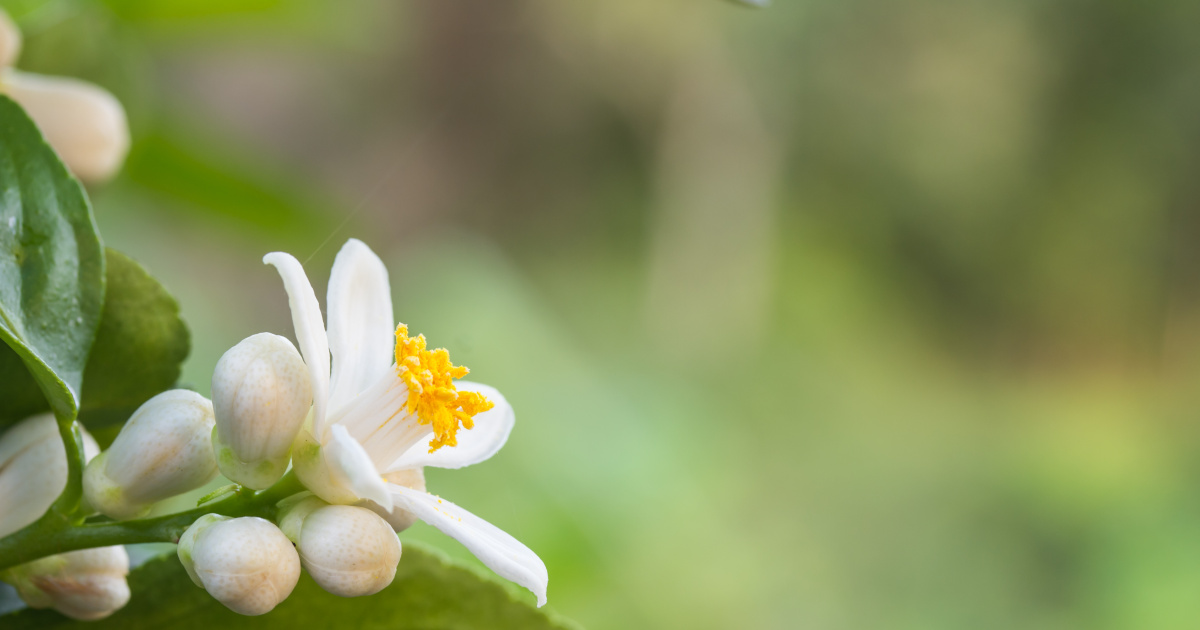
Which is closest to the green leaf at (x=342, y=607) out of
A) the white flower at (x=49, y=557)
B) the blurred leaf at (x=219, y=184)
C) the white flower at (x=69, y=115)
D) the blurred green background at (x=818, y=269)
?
the white flower at (x=49, y=557)

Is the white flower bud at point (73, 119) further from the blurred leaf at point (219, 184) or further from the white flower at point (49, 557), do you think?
the blurred leaf at point (219, 184)

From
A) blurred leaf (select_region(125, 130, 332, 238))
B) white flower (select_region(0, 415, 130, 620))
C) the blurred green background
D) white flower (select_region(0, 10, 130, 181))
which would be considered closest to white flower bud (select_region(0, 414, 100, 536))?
white flower (select_region(0, 415, 130, 620))

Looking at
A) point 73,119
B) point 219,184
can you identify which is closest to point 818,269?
point 219,184

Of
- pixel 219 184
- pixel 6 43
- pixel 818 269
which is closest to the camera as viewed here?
pixel 6 43

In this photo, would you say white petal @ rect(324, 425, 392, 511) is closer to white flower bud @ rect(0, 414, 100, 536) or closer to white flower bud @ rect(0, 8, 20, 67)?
white flower bud @ rect(0, 414, 100, 536)

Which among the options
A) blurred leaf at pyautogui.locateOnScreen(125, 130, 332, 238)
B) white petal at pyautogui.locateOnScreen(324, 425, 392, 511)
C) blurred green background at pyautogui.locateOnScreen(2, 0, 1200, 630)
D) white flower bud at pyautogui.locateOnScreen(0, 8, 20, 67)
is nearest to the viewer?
white petal at pyautogui.locateOnScreen(324, 425, 392, 511)

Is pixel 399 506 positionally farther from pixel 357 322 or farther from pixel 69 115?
pixel 69 115

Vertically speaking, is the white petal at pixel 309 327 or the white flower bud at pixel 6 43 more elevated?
the white flower bud at pixel 6 43
